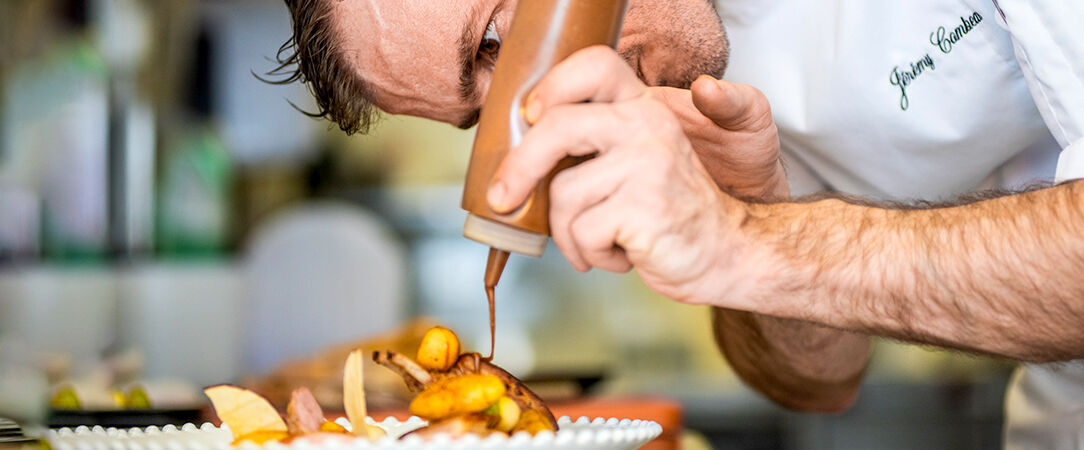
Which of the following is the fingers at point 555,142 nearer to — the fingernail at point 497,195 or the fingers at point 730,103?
the fingernail at point 497,195

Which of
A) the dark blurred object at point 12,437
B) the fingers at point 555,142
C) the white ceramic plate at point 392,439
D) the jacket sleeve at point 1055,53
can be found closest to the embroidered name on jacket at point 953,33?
the jacket sleeve at point 1055,53

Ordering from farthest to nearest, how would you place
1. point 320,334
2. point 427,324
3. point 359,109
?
point 320,334 → point 427,324 → point 359,109

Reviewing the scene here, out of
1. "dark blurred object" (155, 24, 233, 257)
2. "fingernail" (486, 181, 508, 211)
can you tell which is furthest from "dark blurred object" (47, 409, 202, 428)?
"dark blurred object" (155, 24, 233, 257)

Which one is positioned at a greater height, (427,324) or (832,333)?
(832,333)

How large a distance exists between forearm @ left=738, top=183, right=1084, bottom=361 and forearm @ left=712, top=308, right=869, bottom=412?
0.60 metres

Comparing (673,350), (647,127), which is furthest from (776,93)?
(673,350)

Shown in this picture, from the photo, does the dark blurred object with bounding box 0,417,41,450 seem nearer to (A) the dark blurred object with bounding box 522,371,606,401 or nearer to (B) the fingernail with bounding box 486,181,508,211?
(B) the fingernail with bounding box 486,181,508,211

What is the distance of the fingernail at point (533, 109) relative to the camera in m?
0.65

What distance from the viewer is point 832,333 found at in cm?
138

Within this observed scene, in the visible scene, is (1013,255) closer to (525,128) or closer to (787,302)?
(787,302)

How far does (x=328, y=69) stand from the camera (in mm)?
1128

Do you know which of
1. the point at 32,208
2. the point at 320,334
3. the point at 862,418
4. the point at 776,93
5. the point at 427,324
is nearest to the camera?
the point at 776,93

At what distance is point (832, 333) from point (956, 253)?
0.66m

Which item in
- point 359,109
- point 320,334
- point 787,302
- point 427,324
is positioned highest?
point 359,109
